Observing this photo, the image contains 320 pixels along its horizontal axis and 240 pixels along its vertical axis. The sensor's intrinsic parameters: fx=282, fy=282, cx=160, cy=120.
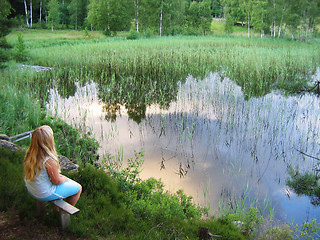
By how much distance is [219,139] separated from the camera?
25.5ft

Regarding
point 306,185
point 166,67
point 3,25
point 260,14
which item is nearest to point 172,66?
point 166,67

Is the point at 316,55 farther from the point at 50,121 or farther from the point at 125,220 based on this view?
the point at 125,220

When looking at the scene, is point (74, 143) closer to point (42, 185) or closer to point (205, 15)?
point (42, 185)

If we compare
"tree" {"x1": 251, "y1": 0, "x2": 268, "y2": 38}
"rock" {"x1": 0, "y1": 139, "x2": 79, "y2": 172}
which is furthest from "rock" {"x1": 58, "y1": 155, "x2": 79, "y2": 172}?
"tree" {"x1": 251, "y1": 0, "x2": 268, "y2": 38}

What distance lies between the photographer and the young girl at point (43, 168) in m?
3.35

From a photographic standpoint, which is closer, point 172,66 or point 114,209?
point 114,209

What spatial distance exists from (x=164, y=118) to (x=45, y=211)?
19.0 ft

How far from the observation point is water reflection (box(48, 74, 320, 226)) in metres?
5.60

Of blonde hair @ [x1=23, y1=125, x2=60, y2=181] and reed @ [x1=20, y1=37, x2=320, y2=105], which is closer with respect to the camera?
blonde hair @ [x1=23, y1=125, x2=60, y2=181]

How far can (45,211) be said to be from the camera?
384 cm

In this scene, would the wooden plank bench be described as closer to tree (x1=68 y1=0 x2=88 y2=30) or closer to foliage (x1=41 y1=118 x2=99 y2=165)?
foliage (x1=41 y1=118 x2=99 y2=165)

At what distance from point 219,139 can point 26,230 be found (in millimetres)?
5490

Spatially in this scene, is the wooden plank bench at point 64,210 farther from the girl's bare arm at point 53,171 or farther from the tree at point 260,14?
the tree at point 260,14

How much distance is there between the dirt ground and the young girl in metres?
0.35
